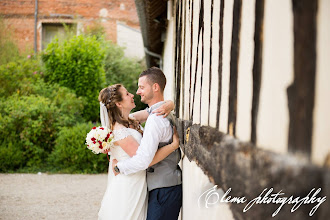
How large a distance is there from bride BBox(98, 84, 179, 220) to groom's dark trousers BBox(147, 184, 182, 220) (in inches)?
3.5

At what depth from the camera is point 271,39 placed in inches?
36.5

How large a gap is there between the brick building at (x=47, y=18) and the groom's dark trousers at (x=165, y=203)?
16.7 metres

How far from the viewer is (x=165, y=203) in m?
3.06

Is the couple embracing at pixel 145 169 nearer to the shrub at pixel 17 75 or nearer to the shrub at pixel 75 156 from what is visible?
the shrub at pixel 75 156

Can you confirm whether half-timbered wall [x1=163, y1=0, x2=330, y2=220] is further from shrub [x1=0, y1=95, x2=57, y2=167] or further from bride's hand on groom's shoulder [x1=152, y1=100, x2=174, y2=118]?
shrub [x1=0, y1=95, x2=57, y2=167]

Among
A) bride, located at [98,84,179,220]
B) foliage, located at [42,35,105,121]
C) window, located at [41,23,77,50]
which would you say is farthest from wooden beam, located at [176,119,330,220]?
window, located at [41,23,77,50]

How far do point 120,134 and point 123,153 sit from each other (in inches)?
7.5

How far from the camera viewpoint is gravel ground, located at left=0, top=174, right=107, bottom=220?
18.7ft

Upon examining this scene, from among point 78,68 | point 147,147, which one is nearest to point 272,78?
point 147,147

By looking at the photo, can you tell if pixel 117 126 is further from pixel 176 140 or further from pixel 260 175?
pixel 260 175

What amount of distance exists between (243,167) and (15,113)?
9130mm

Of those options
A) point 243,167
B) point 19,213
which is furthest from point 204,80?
point 19,213

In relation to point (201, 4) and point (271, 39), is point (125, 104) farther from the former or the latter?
point (271, 39)

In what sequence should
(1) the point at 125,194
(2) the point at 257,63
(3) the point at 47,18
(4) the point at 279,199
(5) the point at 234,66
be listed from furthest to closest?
1. (3) the point at 47,18
2. (1) the point at 125,194
3. (5) the point at 234,66
4. (2) the point at 257,63
5. (4) the point at 279,199
